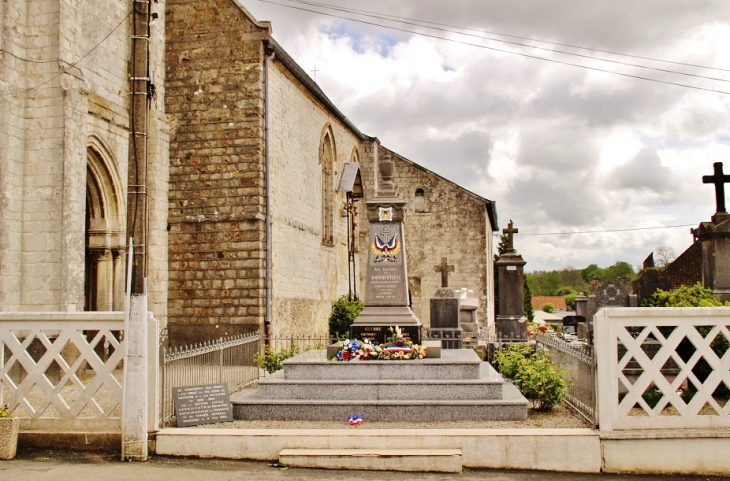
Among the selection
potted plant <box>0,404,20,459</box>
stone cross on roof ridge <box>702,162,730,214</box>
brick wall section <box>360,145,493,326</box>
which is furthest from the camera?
brick wall section <box>360,145,493,326</box>

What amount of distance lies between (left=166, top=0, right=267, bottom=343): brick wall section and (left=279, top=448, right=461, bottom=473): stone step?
372 inches

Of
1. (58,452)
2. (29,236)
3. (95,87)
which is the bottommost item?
(58,452)

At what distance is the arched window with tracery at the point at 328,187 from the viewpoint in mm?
24284

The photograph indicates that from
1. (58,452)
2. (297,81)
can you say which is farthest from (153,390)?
(297,81)

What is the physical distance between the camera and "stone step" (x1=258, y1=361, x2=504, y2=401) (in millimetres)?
9781

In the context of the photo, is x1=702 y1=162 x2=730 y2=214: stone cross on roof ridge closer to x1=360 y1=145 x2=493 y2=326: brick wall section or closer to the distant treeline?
Result: x1=360 y1=145 x2=493 y2=326: brick wall section

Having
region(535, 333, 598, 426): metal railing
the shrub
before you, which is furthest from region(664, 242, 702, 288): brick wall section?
region(535, 333, 598, 426): metal railing

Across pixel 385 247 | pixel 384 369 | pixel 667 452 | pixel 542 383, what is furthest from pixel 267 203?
pixel 667 452

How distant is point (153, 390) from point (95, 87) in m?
8.77

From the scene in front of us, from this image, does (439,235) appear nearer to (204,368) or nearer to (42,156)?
(42,156)

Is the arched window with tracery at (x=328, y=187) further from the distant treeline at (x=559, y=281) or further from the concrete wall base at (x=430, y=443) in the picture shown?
the distant treeline at (x=559, y=281)

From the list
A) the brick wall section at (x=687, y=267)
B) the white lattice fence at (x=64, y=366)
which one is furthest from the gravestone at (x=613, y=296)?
the brick wall section at (x=687, y=267)

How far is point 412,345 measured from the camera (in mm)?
11125

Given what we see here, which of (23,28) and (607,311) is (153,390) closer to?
(607,311)
